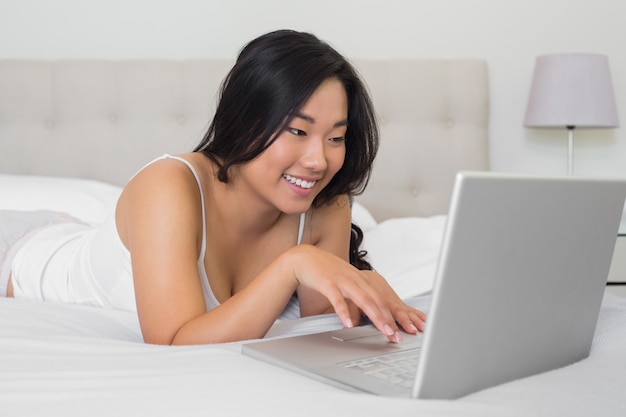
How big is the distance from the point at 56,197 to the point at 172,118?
60 cm

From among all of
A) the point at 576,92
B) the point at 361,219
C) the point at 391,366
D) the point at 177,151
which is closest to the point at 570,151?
the point at 576,92

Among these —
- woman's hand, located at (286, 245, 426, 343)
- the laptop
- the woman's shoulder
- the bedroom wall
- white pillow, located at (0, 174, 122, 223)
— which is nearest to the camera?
the laptop

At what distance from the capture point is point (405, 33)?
2783 mm

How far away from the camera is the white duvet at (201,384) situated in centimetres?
67

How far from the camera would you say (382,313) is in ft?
3.19

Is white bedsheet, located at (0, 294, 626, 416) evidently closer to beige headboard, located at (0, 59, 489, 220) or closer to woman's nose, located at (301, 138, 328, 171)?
woman's nose, located at (301, 138, 328, 171)

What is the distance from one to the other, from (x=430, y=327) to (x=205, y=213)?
2.37ft

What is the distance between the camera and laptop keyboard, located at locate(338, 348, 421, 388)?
2.48 feet

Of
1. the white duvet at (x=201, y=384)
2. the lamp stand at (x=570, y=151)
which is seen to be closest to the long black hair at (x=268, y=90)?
the white duvet at (x=201, y=384)

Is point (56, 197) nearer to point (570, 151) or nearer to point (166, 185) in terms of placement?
point (166, 185)

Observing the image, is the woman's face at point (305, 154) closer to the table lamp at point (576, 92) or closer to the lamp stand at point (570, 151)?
the table lamp at point (576, 92)

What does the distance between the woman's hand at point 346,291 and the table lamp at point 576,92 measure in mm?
1659

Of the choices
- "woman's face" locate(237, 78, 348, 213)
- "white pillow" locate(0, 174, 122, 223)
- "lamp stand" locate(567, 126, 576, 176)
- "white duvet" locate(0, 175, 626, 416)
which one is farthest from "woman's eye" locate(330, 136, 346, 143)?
"lamp stand" locate(567, 126, 576, 176)

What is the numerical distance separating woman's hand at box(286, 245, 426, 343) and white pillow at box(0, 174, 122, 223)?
1.25 metres
